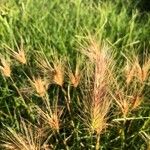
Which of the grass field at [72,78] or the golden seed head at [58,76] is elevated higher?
the golden seed head at [58,76]

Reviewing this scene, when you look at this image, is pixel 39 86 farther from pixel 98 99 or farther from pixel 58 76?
pixel 98 99

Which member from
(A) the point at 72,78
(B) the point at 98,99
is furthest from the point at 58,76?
(B) the point at 98,99

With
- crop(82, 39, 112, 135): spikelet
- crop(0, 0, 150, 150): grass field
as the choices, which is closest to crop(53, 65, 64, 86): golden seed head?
crop(0, 0, 150, 150): grass field

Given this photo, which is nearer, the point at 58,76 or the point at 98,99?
the point at 98,99

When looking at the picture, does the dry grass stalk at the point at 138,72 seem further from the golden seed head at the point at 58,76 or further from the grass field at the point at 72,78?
the golden seed head at the point at 58,76

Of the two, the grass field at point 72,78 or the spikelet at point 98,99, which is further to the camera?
the grass field at point 72,78

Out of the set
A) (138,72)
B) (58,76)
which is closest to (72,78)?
(58,76)

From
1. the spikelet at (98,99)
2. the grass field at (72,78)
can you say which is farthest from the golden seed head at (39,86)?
the spikelet at (98,99)

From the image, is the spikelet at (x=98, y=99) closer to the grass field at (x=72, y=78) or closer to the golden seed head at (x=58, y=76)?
the grass field at (x=72, y=78)

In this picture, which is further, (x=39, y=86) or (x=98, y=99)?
(x=39, y=86)
